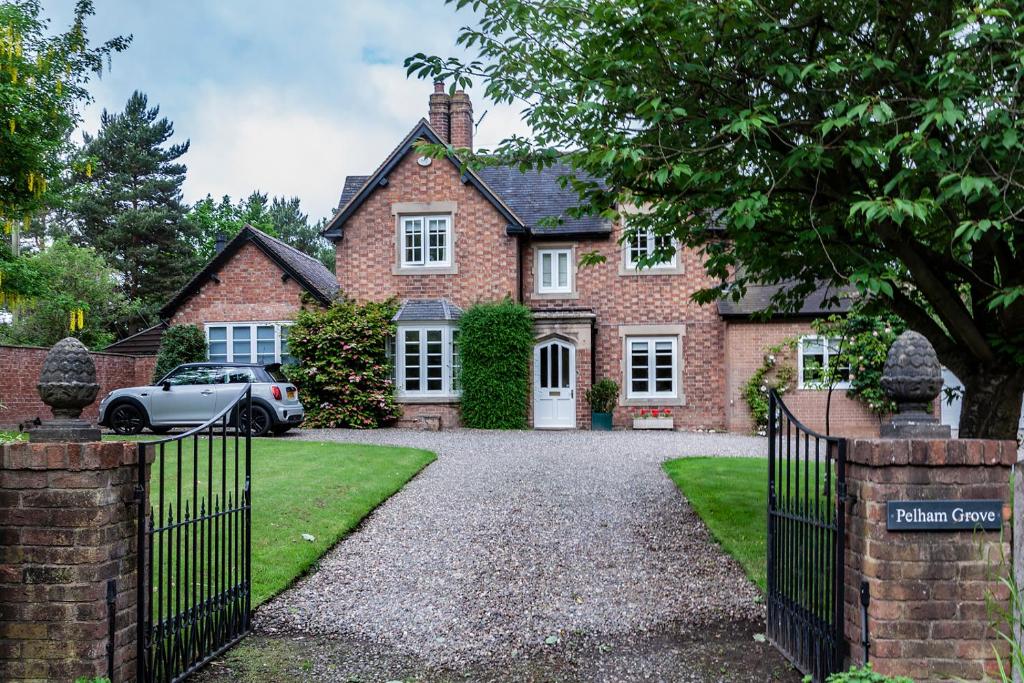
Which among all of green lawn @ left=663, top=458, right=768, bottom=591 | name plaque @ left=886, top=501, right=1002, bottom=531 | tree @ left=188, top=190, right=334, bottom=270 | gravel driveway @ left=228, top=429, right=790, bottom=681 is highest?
tree @ left=188, top=190, right=334, bottom=270

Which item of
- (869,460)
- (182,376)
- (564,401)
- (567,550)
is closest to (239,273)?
(182,376)

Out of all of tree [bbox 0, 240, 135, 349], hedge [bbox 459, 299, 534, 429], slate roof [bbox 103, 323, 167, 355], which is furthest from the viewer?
tree [bbox 0, 240, 135, 349]

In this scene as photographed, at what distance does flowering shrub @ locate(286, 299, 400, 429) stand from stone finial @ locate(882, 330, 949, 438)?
16483 millimetres

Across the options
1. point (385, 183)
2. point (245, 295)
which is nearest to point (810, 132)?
point (385, 183)

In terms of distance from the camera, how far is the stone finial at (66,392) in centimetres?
429

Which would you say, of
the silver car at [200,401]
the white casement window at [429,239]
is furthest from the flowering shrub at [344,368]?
the silver car at [200,401]

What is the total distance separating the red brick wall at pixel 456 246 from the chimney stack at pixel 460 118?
6.60 ft

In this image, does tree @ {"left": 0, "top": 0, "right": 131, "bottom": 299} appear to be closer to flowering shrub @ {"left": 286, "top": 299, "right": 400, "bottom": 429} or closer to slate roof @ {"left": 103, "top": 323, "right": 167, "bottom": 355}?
flowering shrub @ {"left": 286, "top": 299, "right": 400, "bottom": 429}

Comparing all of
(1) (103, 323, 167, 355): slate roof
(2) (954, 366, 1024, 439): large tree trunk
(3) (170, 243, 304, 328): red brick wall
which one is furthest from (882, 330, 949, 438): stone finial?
(1) (103, 323, 167, 355): slate roof

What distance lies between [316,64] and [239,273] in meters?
9.44

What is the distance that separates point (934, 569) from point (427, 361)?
17195 mm

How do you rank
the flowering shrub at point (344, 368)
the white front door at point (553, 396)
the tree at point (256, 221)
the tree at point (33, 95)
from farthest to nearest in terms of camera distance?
the tree at point (256, 221)
the white front door at point (553, 396)
the flowering shrub at point (344, 368)
the tree at point (33, 95)

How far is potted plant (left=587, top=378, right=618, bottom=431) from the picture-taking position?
2047 centimetres

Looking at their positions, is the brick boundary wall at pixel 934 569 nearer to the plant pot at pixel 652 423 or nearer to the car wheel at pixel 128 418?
the plant pot at pixel 652 423
